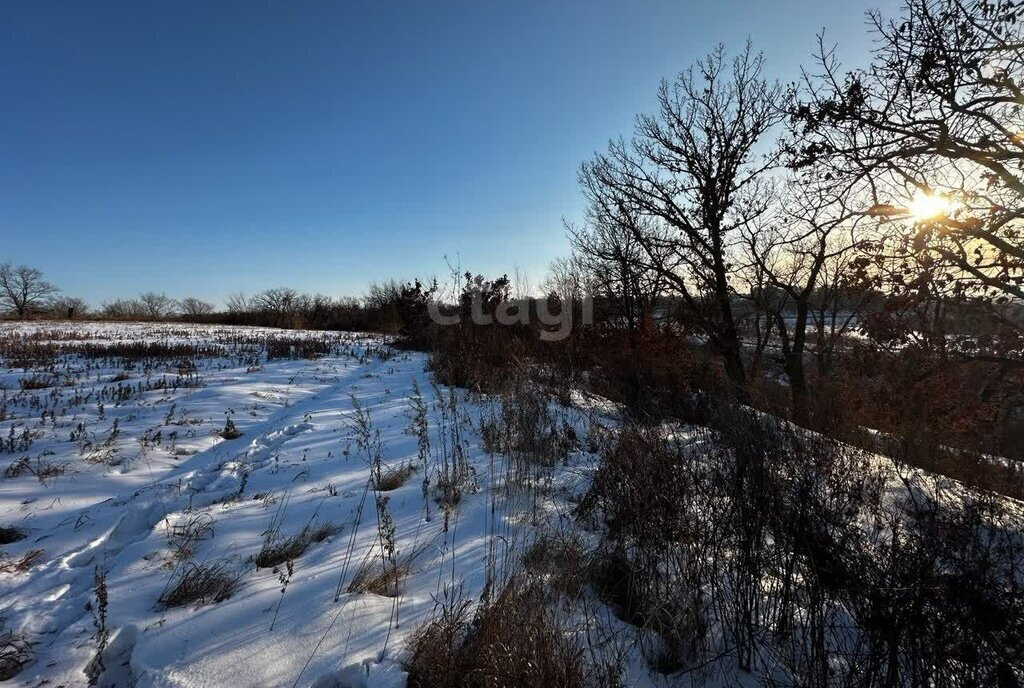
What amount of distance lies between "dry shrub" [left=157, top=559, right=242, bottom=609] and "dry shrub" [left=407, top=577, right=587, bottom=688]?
113 cm

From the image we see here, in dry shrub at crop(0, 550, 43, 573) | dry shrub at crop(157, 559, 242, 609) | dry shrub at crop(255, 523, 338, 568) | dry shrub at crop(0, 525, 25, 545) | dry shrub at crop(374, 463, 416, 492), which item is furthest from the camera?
dry shrub at crop(374, 463, 416, 492)

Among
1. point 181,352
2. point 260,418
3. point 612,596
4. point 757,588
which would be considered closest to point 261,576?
point 612,596

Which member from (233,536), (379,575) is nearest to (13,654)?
(233,536)

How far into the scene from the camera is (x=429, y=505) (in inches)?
134

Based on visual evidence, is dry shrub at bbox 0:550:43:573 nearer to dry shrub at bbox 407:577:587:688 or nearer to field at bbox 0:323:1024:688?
field at bbox 0:323:1024:688

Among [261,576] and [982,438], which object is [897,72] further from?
[261,576]

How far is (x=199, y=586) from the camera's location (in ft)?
7.52

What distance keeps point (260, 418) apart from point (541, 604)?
5.67m

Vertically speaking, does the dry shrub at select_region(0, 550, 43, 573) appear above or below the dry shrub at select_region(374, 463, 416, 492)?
below

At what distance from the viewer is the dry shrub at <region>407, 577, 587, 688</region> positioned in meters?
1.66

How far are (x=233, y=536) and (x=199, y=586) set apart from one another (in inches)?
26.0

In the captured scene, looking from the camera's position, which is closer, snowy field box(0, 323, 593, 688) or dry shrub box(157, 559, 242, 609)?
snowy field box(0, 323, 593, 688)

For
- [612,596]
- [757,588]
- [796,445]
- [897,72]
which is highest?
[897,72]

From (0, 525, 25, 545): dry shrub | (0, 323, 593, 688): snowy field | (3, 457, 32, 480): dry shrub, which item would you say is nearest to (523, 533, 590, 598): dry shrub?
(0, 323, 593, 688): snowy field
